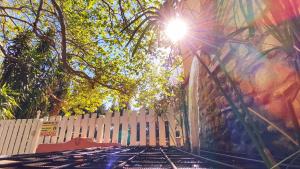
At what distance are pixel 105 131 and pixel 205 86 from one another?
3.32 meters

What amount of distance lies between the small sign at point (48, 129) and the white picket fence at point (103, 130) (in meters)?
0.12

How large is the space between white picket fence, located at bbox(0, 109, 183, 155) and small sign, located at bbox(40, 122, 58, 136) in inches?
4.8

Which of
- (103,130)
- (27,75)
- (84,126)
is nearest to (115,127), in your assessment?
(103,130)

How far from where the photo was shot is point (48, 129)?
5246mm

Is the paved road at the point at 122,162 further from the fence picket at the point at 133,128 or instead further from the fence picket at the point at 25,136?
the fence picket at the point at 25,136

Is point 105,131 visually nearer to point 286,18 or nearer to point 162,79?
point 162,79

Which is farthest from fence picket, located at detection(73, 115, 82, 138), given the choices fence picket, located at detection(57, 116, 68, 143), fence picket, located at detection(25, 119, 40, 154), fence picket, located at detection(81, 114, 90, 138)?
fence picket, located at detection(25, 119, 40, 154)

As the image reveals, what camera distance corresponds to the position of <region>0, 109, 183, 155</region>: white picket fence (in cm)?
479

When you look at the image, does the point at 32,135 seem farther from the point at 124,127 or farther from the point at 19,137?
the point at 124,127

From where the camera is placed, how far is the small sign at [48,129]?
5.21 meters

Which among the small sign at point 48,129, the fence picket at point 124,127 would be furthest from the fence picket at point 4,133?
the fence picket at point 124,127

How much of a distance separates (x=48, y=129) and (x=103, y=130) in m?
1.55

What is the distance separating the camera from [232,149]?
1916mm

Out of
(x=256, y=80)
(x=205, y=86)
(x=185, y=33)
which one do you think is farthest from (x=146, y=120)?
(x=185, y=33)
